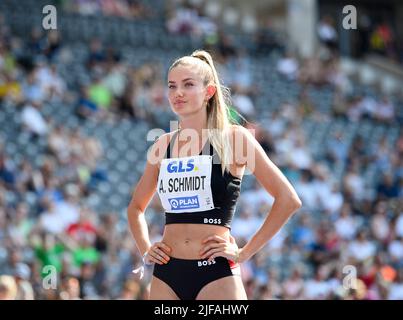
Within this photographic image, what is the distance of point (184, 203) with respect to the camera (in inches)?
173

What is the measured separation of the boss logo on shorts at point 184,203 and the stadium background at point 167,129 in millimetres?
2920

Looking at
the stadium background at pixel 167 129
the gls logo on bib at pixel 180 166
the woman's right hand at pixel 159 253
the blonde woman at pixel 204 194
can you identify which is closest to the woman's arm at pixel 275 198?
the blonde woman at pixel 204 194

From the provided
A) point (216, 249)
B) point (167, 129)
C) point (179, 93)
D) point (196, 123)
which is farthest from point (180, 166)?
point (167, 129)

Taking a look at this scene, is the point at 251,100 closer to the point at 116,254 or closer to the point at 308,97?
the point at 308,97

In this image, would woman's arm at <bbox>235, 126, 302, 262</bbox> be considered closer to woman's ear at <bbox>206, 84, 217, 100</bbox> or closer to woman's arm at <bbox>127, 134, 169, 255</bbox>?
woman's ear at <bbox>206, 84, 217, 100</bbox>

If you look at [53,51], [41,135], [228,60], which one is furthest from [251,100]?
[41,135]

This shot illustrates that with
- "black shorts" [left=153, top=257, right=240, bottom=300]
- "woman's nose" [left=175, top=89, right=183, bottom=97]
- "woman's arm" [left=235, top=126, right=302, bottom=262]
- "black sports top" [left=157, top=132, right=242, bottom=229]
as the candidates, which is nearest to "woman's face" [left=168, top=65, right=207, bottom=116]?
"woman's nose" [left=175, top=89, right=183, bottom=97]

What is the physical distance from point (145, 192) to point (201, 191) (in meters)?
0.39

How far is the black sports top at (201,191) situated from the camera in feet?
14.4

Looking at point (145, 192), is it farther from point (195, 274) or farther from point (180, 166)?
point (195, 274)

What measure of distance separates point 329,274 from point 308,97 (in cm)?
684

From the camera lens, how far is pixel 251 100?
17984 millimetres

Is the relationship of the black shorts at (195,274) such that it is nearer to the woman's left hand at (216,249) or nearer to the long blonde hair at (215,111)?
the woman's left hand at (216,249)
